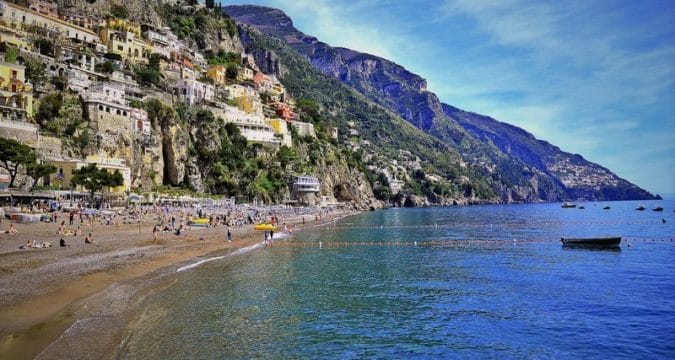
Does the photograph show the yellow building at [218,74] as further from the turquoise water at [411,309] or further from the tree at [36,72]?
the turquoise water at [411,309]

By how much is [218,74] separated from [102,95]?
47.7 meters

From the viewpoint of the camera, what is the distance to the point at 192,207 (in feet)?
199

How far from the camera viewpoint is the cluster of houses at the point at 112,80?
5144 cm

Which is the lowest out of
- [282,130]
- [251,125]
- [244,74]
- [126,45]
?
[251,125]

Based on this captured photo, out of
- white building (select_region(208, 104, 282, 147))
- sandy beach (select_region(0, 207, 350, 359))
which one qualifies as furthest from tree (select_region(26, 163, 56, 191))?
white building (select_region(208, 104, 282, 147))

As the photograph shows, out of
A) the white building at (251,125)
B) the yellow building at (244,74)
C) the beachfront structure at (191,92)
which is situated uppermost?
the yellow building at (244,74)

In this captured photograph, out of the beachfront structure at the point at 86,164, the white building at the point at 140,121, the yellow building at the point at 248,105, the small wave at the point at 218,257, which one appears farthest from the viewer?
the yellow building at the point at 248,105

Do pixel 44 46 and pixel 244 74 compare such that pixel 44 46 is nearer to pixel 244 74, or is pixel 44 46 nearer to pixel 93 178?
pixel 93 178

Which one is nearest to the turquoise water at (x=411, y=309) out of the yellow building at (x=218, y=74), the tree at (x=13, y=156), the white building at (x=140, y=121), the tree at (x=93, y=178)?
the tree at (x=93, y=178)

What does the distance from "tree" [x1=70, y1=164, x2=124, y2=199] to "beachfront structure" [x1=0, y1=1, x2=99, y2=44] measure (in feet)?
111

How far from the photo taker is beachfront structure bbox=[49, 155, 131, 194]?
49.1 m

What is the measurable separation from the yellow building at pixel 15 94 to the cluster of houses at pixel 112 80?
0.09 metres

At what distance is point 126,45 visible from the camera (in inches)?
3164

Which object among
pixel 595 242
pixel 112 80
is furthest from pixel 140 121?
pixel 595 242
